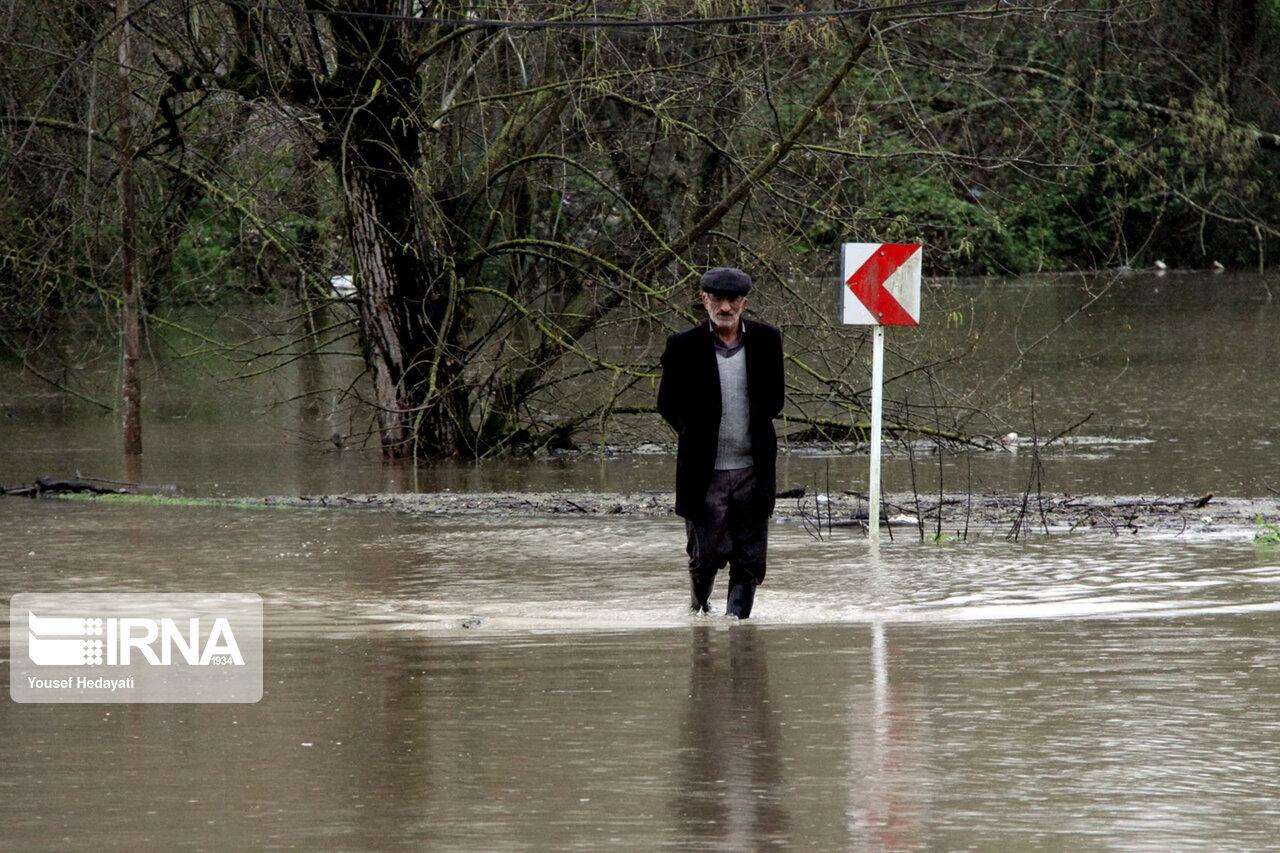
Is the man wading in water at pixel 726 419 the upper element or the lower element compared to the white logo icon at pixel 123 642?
upper

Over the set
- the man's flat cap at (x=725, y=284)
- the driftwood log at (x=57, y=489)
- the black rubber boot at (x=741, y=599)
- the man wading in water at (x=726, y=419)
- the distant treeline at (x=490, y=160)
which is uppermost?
the distant treeline at (x=490, y=160)

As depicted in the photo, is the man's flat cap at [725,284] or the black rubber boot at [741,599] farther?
the black rubber boot at [741,599]

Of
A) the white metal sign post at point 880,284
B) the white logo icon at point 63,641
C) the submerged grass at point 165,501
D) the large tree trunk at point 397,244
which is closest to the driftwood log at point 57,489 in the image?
the submerged grass at point 165,501

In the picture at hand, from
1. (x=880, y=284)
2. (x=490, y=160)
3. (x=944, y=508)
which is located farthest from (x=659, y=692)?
(x=490, y=160)

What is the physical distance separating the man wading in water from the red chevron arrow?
10.4 feet

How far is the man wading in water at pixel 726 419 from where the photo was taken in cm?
800

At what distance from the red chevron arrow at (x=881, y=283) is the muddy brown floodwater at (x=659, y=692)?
51.1 inches

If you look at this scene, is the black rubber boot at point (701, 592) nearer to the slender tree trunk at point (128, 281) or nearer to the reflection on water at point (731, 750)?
the reflection on water at point (731, 750)

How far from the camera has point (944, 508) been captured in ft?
41.4

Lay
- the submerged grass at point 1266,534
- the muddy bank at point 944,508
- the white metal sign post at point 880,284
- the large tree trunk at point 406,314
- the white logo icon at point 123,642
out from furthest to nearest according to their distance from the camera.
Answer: the large tree trunk at point 406,314
the muddy bank at point 944,508
the white metal sign post at point 880,284
the submerged grass at point 1266,534
the white logo icon at point 123,642

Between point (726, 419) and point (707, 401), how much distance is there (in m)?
0.12

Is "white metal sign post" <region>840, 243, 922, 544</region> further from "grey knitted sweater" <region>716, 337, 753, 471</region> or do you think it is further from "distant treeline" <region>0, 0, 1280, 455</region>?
"distant treeline" <region>0, 0, 1280, 455</region>

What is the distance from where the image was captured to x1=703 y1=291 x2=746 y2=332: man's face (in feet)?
26.0

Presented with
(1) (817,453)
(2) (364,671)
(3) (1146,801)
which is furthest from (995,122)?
(3) (1146,801)
